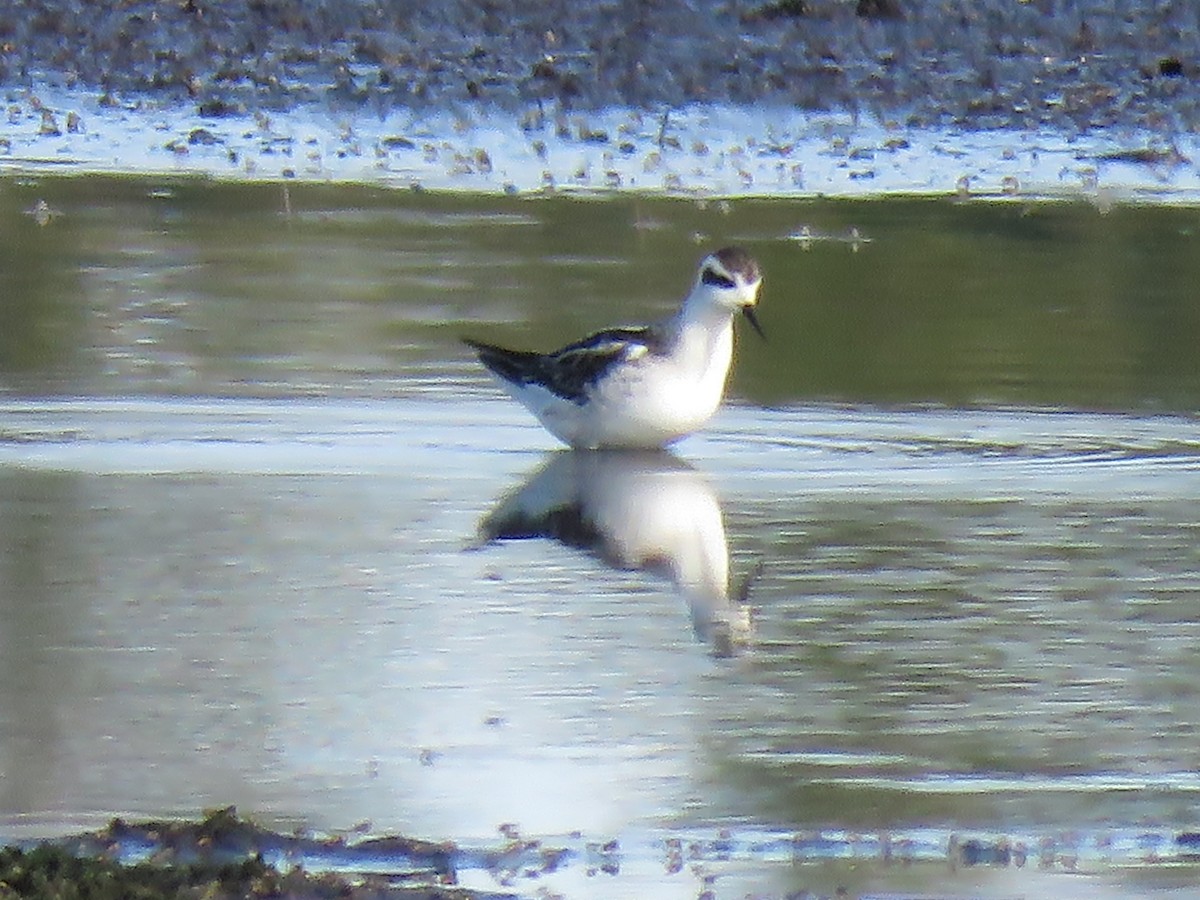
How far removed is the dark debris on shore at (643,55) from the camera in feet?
61.3

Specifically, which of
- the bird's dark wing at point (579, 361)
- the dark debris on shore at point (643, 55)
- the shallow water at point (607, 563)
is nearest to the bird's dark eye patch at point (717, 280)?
the bird's dark wing at point (579, 361)

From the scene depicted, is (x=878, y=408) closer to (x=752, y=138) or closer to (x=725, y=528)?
(x=725, y=528)

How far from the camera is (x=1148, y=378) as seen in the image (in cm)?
1127

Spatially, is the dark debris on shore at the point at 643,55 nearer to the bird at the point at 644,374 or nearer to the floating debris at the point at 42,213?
the floating debris at the point at 42,213

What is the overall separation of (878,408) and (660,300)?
2.41m

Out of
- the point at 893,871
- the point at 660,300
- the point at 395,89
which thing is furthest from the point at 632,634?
the point at 395,89

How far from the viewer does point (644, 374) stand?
33.1 ft

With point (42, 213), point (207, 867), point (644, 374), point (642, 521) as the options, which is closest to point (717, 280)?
point (644, 374)

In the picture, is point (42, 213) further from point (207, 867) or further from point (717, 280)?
point (207, 867)

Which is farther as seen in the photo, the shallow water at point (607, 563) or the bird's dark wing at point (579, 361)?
the bird's dark wing at point (579, 361)

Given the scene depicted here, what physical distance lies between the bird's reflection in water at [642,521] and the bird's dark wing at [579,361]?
0.77 ft

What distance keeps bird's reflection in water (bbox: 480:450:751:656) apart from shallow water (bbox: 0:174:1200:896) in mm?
22

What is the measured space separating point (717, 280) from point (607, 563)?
95.2 inches

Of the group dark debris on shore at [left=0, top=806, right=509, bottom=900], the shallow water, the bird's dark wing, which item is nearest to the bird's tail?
the bird's dark wing
